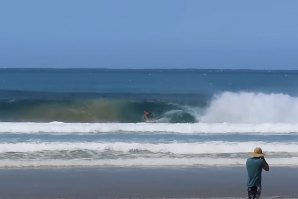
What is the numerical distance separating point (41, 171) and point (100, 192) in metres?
3.35

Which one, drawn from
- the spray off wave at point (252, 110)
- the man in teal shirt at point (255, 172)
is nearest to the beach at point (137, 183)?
the man in teal shirt at point (255, 172)

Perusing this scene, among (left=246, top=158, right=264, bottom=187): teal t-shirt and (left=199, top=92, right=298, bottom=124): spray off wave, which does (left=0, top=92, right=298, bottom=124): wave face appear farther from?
(left=246, top=158, right=264, bottom=187): teal t-shirt

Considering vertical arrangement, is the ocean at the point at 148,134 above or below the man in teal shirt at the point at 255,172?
above

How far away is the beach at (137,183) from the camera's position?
16266mm

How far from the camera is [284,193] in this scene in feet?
55.2

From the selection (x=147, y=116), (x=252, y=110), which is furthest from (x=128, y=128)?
(x=252, y=110)

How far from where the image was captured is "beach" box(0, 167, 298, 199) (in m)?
16.3

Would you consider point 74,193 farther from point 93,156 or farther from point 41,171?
point 93,156

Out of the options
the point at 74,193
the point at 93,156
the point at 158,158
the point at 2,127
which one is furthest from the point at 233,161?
the point at 2,127

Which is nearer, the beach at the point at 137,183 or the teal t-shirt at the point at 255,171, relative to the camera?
the teal t-shirt at the point at 255,171

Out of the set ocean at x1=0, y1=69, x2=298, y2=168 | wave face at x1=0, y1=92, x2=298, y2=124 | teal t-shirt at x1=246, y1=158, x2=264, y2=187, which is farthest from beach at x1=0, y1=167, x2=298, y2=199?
wave face at x1=0, y1=92, x2=298, y2=124

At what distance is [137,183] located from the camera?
57.8 feet

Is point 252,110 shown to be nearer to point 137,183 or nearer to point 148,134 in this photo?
point 148,134

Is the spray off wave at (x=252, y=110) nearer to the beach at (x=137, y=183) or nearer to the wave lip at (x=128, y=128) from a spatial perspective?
the wave lip at (x=128, y=128)
